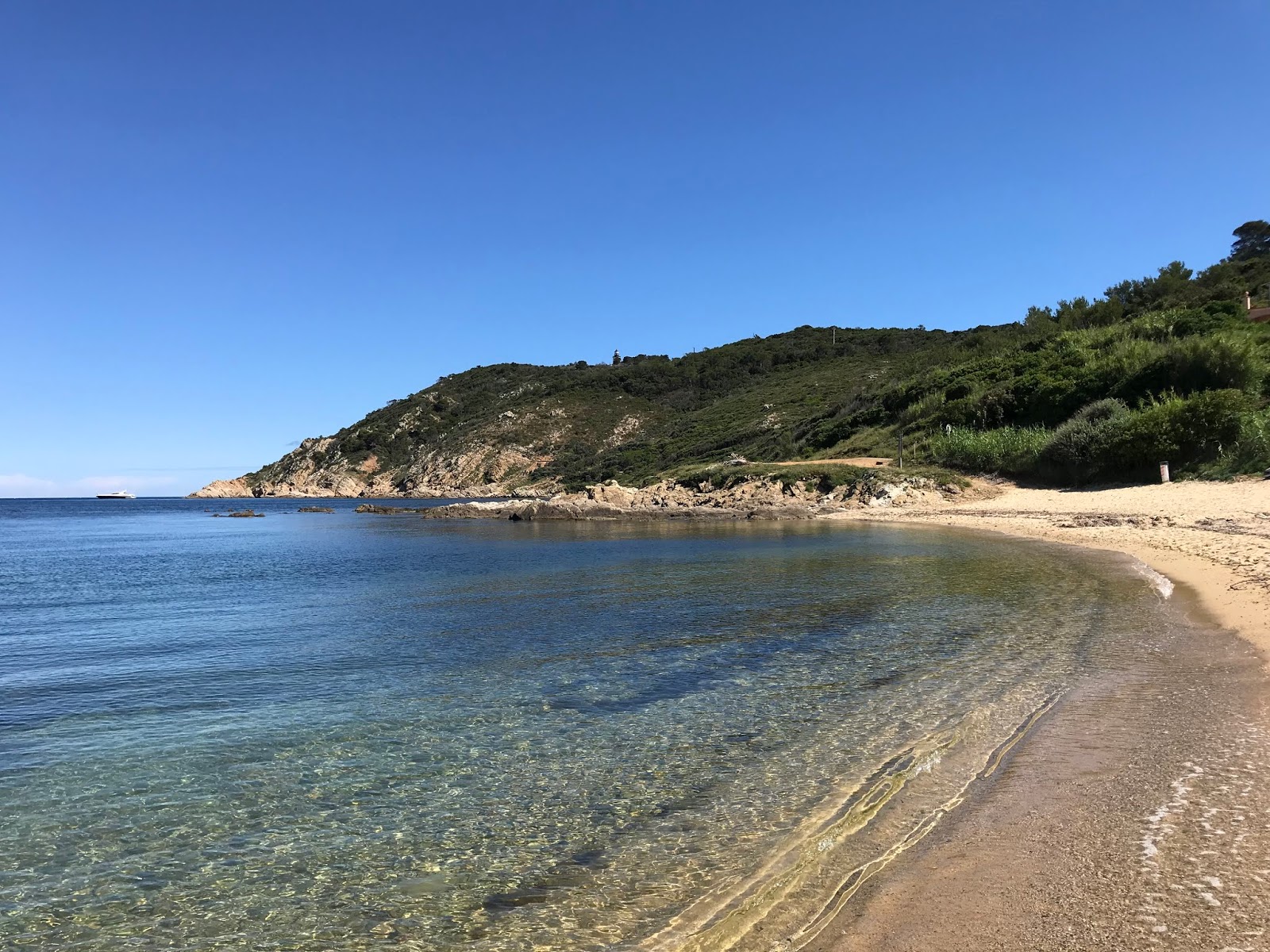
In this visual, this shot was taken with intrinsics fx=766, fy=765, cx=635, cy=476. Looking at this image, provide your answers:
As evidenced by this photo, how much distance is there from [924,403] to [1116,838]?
169 ft

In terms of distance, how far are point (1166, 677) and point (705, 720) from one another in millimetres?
5181

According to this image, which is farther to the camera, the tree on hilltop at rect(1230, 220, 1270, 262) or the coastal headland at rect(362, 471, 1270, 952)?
the tree on hilltop at rect(1230, 220, 1270, 262)

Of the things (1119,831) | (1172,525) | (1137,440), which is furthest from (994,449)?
(1119,831)

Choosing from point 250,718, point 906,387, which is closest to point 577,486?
point 906,387

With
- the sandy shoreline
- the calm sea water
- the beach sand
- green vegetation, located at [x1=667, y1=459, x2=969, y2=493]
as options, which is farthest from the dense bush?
the beach sand

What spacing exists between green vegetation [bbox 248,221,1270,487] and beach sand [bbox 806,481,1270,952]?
89.4 ft

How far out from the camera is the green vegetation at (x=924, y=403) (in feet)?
114

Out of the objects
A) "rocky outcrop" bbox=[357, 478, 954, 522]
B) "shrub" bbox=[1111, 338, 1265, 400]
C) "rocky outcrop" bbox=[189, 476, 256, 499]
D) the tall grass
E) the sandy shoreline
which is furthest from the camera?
"rocky outcrop" bbox=[189, 476, 256, 499]

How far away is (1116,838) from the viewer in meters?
4.74

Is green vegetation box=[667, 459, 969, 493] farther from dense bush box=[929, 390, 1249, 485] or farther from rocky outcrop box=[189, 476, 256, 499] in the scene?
rocky outcrop box=[189, 476, 256, 499]

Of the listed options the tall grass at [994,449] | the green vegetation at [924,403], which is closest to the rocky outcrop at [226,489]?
the green vegetation at [924,403]

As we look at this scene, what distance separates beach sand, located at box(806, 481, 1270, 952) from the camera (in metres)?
3.81

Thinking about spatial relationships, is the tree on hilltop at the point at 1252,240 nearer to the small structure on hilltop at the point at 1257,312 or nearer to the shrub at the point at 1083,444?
the small structure on hilltop at the point at 1257,312

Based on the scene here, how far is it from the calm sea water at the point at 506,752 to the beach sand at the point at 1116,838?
0.37m
